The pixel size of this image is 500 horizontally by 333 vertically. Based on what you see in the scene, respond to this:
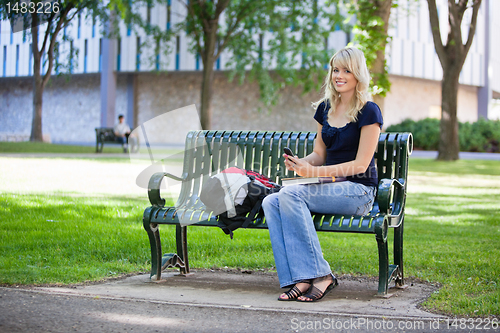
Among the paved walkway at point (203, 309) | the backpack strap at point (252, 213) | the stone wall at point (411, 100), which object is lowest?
the paved walkway at point (203, 309)

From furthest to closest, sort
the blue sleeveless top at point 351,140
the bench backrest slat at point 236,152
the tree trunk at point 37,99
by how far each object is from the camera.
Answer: the tree trunk at point 37,99 → the bench backrest slat at point 236,152 → the blue sleeveless top at point 351,140

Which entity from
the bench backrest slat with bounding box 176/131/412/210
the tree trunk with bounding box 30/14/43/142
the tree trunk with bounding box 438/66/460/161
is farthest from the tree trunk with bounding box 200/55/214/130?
the bench backrest slat with bounding box 176/131/412/210

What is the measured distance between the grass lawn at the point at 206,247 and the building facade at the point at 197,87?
2539cm

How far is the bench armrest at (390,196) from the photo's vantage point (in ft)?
12.9

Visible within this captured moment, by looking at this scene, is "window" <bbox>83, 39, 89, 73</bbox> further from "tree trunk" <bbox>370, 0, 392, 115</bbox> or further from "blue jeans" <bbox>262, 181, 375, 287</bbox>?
"blue jeans" <bbox>262, 181, 375, 287</bbox>

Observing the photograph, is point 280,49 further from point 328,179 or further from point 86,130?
point 328,179

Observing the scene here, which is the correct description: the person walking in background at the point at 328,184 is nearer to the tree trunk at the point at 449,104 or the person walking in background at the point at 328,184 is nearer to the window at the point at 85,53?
the tree trunk at the point at 449,104

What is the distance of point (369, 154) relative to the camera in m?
4.16

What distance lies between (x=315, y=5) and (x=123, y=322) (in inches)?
847

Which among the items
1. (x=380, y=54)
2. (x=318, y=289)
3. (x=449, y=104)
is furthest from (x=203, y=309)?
(x=449, y=104)

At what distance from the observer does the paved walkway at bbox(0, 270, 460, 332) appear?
338cm

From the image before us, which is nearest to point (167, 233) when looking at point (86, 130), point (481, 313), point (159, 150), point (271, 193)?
point (159, 150)

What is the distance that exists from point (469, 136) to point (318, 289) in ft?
96.5

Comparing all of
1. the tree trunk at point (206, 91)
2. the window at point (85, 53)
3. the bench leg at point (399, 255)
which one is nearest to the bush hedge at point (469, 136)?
the tree trunk at point (206, 91)
